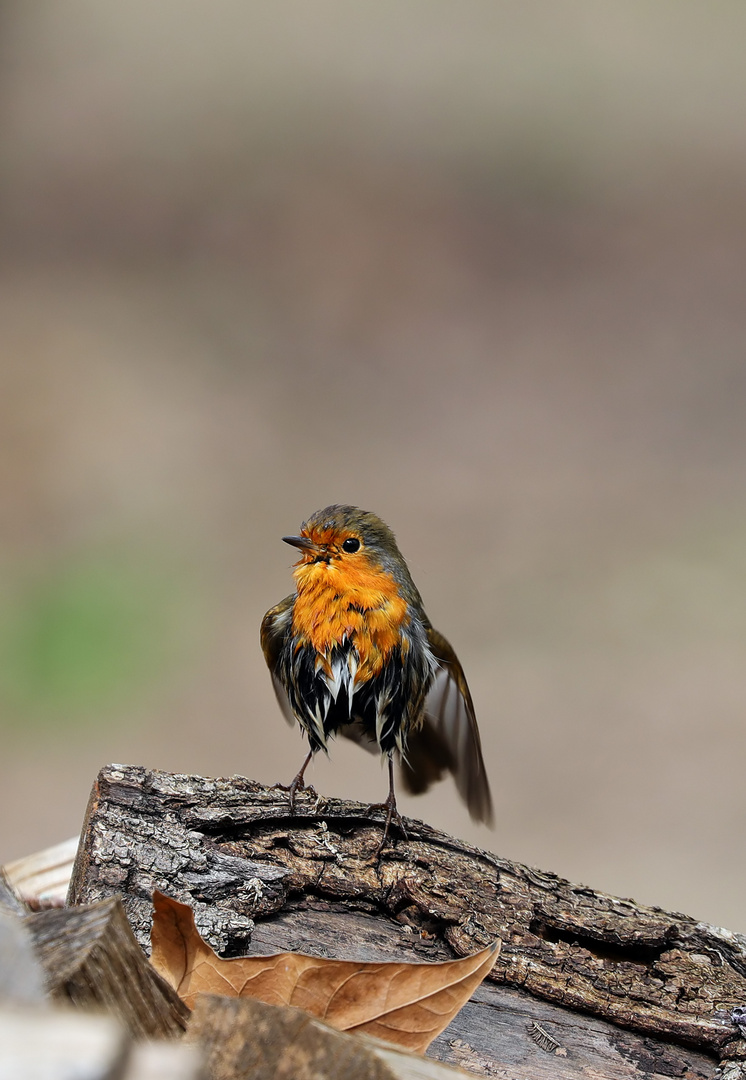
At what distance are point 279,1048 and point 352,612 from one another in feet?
4.11

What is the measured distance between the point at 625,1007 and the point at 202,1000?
3.09ft

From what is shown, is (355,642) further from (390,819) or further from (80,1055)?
(80,1055)

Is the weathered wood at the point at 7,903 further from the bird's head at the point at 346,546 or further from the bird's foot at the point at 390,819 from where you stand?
the bird's head at the point at 346,546

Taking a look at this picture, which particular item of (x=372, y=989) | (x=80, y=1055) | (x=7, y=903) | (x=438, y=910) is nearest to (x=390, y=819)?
(x=438, y=910)

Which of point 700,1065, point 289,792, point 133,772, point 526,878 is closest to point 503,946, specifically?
point 526,878

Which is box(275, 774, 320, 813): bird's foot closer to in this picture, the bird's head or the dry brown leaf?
the bird's head

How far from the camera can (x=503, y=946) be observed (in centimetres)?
143

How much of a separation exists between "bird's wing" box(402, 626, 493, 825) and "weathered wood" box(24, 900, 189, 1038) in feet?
4.88

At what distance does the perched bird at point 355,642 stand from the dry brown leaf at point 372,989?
0.76 meters

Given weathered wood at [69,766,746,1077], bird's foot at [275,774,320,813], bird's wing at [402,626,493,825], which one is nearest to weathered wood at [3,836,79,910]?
bird's foot at [275,774,320,813]

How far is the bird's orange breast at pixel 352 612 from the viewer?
73.0 inches

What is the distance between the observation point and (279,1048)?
0.64 m

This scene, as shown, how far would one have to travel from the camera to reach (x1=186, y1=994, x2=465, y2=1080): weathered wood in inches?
24.5

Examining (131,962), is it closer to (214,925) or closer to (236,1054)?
(236,1054)
